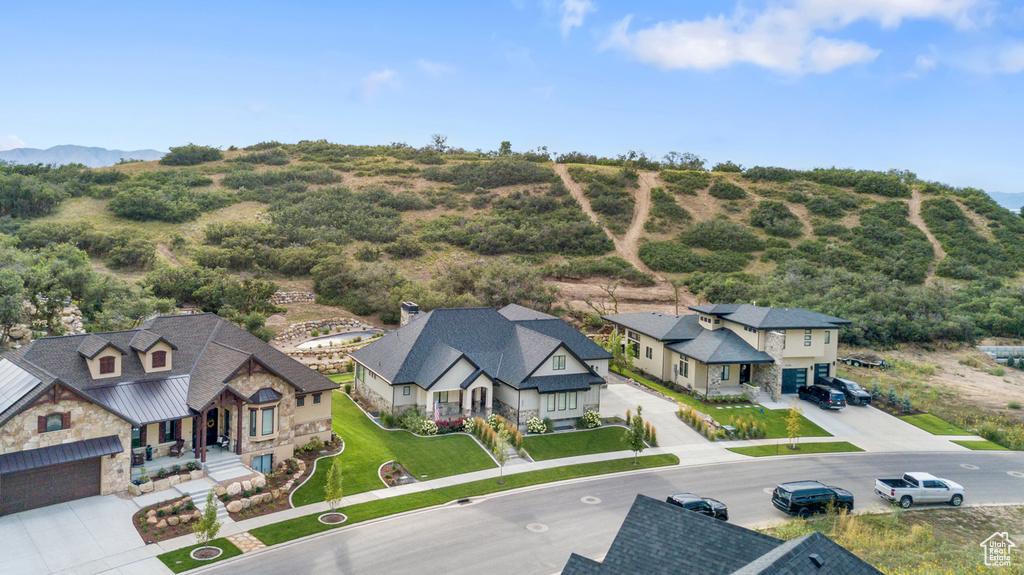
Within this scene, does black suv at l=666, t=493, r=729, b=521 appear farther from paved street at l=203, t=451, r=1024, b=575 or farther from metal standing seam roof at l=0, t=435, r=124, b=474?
metal standing seam roof at l=0, t=435, r=124, b=474

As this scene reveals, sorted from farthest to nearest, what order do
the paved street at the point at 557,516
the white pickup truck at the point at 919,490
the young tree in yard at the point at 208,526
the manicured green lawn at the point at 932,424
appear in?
the manicured green lawn at the point at 932,424
the white pickup truck at the point at 919,490
the paved street at the point at 557,516
the young tree in yard at the point at 208,526

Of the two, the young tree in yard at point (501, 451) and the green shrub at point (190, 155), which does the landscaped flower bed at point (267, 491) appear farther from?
the green shrub at point (190, 155)

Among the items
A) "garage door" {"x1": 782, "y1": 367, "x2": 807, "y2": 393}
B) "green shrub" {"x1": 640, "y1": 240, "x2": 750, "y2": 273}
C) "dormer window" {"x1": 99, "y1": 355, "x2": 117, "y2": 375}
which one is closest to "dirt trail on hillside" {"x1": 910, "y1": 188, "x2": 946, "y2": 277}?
"green shrub" {"x1": 640, "y1": 240, "x2": 750, "y2": 273}

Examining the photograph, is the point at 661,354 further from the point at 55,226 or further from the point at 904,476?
the point at 55,226

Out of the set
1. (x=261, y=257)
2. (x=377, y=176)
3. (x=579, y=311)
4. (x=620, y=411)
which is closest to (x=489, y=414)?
(x=620, y=411)

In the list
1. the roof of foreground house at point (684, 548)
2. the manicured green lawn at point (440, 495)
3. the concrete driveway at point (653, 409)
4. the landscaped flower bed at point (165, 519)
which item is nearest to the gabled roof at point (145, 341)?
the landscaped flower bed at point (165, 519)

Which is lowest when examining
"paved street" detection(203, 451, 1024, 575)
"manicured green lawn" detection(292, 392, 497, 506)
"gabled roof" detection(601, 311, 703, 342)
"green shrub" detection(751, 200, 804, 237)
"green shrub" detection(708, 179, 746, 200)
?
"paved street" detection(203, 451, 1024, 575)

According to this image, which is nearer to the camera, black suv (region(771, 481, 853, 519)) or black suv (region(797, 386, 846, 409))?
black suv (region(771, 481, 853, 519))
